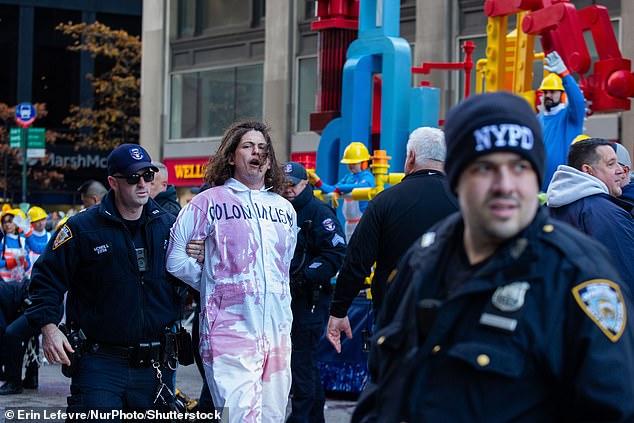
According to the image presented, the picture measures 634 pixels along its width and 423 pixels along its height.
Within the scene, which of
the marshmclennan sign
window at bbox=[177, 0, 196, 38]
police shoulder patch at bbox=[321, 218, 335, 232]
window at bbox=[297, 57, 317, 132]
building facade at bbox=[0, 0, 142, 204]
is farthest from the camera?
building facade at bbox=[0, 0, 142, 204]

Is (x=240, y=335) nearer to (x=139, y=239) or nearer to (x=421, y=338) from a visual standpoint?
(x=139, y=239)

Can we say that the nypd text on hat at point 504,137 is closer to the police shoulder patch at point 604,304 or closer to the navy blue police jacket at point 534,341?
the navy blue police jacket at point 534,341

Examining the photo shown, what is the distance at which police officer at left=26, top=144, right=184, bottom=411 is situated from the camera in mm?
5703

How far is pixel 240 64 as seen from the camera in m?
31.1

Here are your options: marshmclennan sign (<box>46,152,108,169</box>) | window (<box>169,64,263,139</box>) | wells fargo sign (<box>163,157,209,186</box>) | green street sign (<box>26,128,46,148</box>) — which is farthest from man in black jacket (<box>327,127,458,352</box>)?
marshmclennan sign (<box>46,152,108,169</box>)

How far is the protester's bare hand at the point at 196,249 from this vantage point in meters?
5.79

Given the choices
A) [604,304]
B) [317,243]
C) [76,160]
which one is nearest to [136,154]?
[317,243]

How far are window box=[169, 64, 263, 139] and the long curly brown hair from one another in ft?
80.0

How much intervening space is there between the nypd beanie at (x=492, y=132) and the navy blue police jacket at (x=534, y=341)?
170 millimetres

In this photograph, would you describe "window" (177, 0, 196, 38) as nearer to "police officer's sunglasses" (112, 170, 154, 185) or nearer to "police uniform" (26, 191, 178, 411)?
"police officer's sunglasses" (112, 170, 154, 185)

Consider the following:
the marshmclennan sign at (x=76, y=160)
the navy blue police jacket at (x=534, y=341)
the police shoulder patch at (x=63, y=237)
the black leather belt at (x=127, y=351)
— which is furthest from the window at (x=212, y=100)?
the navy blue police jacket at (x=534, y=341)

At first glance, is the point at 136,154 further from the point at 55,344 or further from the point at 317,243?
the point at 317,243

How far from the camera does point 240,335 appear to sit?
18.6 ft

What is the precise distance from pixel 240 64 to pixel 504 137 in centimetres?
2894
